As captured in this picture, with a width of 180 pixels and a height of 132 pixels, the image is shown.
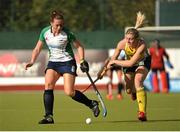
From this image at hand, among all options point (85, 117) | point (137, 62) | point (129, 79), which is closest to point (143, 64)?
point (137, 62)

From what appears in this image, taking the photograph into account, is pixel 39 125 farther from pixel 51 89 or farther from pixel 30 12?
pixel 30 12

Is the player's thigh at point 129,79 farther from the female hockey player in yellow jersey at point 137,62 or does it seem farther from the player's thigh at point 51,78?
the player's thigh at point 51,78

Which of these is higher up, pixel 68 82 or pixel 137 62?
pixel 137 62

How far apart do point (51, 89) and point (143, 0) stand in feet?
141

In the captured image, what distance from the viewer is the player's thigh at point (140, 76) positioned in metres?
14.7

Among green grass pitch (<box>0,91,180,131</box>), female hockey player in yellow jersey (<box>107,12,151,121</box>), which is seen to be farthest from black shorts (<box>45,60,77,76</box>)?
green grass pitch (<box>0,91,180,131</box>)

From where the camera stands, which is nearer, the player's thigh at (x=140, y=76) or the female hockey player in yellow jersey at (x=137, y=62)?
the female hockey player in yellow jersey at (x=137, y=62)

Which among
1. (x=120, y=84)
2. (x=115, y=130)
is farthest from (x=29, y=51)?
(x=115, y=130)

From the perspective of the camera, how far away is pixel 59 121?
14.8 metres

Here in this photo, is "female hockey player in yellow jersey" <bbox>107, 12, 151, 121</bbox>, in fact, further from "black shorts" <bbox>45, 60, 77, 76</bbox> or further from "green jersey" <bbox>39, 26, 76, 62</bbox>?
"green jersey" <bbox>39, 26, 76, 62</bbox>

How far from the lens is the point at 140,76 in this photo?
1476 cm

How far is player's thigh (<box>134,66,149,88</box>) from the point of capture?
14727 millimetres

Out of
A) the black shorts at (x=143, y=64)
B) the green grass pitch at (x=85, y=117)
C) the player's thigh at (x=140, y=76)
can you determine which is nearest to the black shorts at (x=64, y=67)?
the green grass pitch at (x=85, y=117)

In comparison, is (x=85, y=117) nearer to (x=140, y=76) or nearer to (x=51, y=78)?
(x=140, y=76)
